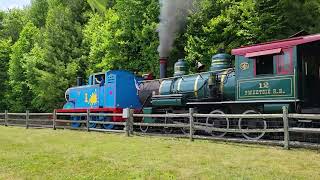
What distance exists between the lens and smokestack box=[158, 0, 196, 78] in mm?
25400

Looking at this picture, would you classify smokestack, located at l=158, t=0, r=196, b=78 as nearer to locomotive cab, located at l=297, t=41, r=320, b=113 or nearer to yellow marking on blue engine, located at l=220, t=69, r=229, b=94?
yellow marking on blue engine, located at l=220, t=69, r=229, b=94

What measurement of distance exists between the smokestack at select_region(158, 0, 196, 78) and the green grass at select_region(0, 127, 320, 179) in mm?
12902

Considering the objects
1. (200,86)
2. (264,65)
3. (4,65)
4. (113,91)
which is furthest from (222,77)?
(4,65)

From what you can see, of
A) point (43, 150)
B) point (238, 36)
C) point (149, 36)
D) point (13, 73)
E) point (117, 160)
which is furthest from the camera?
point (13, 73)

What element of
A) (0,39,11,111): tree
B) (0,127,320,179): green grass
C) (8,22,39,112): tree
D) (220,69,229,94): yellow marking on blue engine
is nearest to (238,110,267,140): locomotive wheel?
(0,127,320,179): green grass

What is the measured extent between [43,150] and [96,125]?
32.4 ft

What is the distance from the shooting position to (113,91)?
21000 mm

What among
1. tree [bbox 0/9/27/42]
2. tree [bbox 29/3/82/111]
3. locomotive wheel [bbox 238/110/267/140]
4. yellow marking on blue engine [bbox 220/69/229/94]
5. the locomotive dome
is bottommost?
locomotive wheel [bbox 238/110/267/140]

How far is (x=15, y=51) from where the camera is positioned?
45.3 meters

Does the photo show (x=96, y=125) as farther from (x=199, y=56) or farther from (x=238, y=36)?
(x=238, y=36)

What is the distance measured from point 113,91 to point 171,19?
7.08 metres

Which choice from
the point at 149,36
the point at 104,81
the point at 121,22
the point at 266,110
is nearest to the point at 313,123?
the point at 266,110

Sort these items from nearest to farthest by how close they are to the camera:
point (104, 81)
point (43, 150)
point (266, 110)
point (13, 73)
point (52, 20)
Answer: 1. point (43, 150)
2. point (266, 110)
3. point (104, 81)
4. point (52, 20)
5. point (13, 73)

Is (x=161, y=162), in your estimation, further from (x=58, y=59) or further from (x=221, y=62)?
(x=58, y=59)
